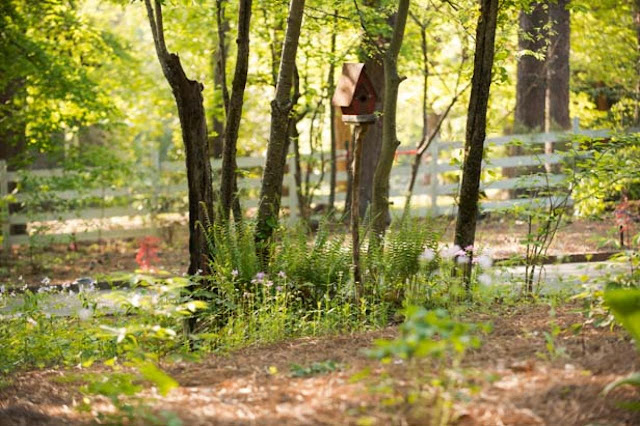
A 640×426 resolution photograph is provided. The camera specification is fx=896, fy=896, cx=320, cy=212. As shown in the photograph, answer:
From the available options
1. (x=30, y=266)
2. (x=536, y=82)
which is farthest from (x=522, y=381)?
(x=536, y=82)

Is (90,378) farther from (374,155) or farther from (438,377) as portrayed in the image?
(374,155)

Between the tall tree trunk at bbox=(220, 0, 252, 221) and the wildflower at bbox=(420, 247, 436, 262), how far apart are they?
1.82 metres

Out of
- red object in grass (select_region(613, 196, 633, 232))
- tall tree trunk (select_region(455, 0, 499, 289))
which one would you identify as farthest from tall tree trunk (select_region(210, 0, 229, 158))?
red object in grass (select_region(613, 196, 633, 232))

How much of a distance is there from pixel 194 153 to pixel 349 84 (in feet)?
5.03

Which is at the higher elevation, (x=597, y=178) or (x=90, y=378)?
(x=597, y=178)

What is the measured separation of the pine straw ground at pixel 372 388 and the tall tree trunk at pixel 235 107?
241 centimetres

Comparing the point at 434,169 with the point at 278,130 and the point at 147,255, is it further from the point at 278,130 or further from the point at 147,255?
the point at 278,130

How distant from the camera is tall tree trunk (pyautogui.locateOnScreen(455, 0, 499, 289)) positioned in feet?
24.6

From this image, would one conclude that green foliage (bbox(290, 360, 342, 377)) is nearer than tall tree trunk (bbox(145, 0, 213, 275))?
Yes

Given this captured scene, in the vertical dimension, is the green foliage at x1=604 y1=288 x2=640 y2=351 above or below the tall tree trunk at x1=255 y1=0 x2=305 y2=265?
below

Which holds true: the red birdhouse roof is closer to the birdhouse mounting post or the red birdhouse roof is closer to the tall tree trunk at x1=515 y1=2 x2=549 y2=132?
the birdhouse mounting post

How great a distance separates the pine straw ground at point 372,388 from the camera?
4.05 m

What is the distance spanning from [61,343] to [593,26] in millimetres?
18598

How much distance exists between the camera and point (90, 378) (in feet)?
17.1
